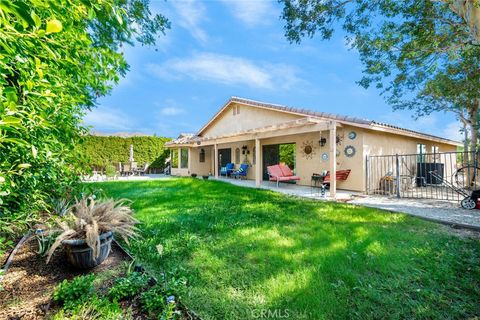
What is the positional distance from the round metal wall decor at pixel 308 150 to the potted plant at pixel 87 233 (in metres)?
9.15

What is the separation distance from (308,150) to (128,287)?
1000cm

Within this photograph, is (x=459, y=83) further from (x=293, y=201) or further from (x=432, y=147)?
(x=293, y=201)

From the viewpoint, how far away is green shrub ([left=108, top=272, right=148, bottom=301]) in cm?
240

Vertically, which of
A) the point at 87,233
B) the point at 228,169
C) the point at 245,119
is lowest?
the point at 87,233

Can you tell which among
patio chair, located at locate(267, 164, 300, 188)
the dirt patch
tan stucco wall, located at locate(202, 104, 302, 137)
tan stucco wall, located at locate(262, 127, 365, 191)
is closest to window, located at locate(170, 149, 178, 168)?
tan stucco wall, located at locate(202, 104, 302, 137)

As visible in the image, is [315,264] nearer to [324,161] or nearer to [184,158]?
[324,161]

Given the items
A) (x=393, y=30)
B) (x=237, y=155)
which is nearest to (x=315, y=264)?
(x=393, y=30)

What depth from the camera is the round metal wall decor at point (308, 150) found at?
434 inches

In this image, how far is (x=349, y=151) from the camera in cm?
952

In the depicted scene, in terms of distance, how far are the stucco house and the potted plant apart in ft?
21.4

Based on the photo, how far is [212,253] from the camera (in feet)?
11.3

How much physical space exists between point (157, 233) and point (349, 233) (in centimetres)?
355

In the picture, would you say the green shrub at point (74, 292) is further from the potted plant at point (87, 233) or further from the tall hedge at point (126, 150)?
the tall hedge at point (126, 150)

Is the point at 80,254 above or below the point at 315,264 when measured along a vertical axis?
above
